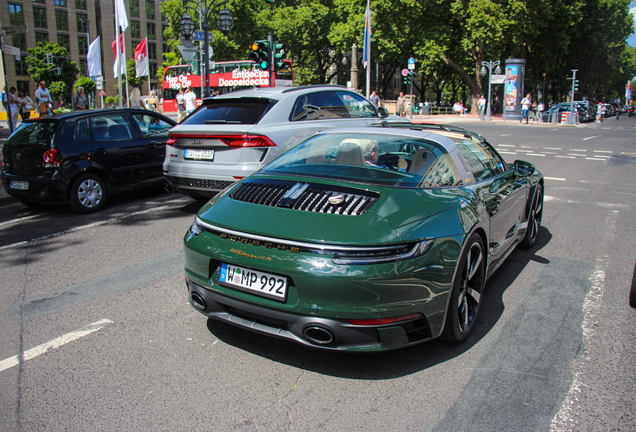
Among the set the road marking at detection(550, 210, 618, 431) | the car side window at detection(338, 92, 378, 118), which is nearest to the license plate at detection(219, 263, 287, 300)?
the road marking at detection(550, 210, 618, 431)

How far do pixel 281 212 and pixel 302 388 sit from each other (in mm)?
1021

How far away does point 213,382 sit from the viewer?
9.94 ft

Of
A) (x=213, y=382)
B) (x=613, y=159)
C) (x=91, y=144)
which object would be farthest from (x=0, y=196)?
(x=613, y=159)

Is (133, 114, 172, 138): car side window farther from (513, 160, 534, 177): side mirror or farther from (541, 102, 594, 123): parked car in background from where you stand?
(541, 102, 594, 123): parked car in background

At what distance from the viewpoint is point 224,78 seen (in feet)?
131

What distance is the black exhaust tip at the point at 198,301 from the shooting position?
3.24m

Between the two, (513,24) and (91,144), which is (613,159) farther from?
(513,24)

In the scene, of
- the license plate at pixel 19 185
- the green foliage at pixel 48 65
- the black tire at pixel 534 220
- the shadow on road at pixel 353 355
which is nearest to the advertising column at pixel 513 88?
the black tire at pixel 534 220

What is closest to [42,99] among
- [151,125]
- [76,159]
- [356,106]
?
[151,125]

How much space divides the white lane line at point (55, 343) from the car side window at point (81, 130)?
483cm

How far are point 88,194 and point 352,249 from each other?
20.8ft

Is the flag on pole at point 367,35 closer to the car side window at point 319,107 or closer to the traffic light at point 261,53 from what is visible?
the traffic light at point 261,53

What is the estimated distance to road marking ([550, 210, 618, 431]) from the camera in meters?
2.68

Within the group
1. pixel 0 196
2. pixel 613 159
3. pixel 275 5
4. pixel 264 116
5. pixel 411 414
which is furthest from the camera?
pixel 275 5
